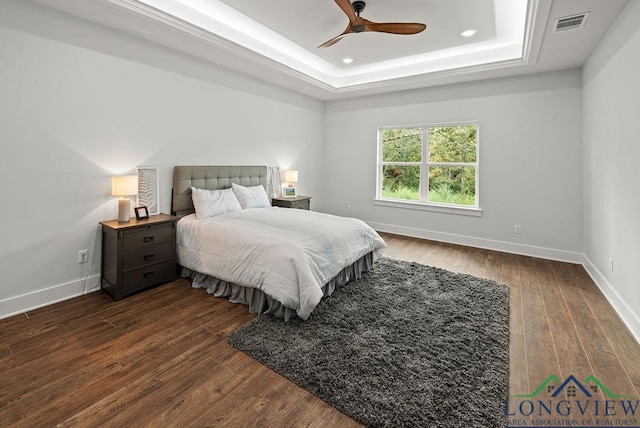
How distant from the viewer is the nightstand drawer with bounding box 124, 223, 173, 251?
117 inches

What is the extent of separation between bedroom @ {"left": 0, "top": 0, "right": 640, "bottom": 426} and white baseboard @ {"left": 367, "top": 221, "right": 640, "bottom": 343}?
23 millimetres

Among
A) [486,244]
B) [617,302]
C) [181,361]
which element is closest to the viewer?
[181,361]

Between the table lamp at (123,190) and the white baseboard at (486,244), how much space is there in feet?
13.7

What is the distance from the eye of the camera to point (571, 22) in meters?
2.83

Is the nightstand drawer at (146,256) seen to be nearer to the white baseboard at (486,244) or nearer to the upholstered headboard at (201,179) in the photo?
the upholstered headboard at (201,179)

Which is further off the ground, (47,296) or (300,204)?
A: (300,204)

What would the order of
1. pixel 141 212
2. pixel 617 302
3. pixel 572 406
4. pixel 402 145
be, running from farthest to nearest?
pixel 402 145 < pixel 141 212 < pixel 617 302 < pixel 572 406

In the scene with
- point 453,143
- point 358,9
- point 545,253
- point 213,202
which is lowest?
point 545,253

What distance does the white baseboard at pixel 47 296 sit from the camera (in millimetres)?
2621

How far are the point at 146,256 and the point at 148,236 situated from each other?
0.66ft

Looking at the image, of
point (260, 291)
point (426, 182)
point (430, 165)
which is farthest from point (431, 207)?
point (260, 291)

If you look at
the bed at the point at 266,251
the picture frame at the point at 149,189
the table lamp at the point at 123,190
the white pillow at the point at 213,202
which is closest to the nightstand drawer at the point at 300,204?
the bed at the point at 266,251

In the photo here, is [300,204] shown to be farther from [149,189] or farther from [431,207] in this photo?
[149,189]

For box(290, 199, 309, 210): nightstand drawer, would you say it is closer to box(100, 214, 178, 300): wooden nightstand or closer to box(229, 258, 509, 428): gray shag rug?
box(100, 214, 178, 300): wooden nightstand
